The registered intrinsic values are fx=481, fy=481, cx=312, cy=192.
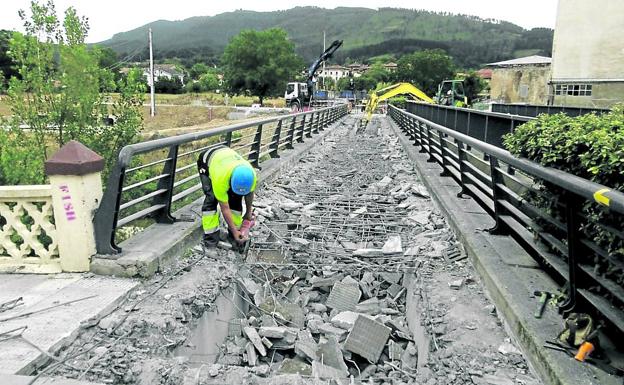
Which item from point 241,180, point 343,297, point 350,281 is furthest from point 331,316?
point 241,180

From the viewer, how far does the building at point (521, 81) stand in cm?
4878

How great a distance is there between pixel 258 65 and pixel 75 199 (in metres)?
82.3

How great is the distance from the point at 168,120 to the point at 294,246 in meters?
57.5

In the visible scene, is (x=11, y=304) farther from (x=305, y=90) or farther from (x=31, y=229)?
(x=305, y=90)

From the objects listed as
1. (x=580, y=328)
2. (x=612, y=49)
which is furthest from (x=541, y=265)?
(x=612, y=49)

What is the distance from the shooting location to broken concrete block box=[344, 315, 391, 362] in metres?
3.93

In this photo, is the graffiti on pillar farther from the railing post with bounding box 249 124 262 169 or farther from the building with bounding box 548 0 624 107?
the building with bounding box 548 0 624 107

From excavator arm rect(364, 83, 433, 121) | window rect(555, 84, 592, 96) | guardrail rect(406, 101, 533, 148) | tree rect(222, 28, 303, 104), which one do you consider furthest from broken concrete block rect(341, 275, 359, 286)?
tree rect(222, 28, 303, 104)

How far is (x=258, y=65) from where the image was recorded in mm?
83312

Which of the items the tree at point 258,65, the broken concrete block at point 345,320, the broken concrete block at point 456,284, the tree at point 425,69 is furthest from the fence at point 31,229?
the tree at point 425,69

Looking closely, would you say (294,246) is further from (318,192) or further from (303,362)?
(318,192)

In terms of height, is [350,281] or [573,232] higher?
[573,232]

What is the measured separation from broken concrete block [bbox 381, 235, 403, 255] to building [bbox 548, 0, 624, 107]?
30359 millimetres

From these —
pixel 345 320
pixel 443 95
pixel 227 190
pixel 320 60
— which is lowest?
pixel 345 320
